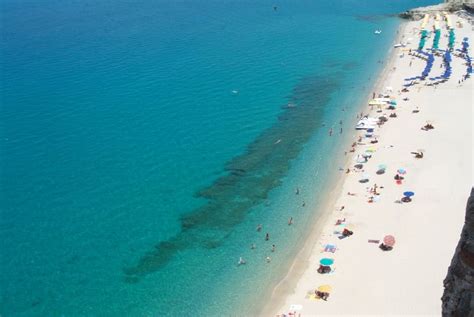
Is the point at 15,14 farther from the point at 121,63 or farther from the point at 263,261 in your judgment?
the point at 263,261

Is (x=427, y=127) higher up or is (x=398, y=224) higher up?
(x=427, y=127)

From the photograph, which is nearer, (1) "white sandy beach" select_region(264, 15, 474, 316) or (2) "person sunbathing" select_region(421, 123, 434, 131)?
(1) "white sandy beach" select_region(264, 15, 474, 316)

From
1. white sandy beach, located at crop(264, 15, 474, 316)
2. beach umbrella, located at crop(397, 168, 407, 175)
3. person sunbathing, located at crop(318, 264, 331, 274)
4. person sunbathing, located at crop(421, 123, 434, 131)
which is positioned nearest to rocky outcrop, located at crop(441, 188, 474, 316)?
white sandy beach, located at crop(264, 15, 474, 316)

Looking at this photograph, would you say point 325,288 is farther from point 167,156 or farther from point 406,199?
point 167,156

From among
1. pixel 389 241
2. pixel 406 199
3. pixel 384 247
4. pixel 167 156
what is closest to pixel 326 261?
pixel 384 247

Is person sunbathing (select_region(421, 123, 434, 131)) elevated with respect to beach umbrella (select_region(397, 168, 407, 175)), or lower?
elevated

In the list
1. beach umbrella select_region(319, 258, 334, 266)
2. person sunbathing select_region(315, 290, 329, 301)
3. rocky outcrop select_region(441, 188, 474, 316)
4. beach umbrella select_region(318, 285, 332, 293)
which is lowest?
person sunbathing select_region(315, 290, 329, 301)

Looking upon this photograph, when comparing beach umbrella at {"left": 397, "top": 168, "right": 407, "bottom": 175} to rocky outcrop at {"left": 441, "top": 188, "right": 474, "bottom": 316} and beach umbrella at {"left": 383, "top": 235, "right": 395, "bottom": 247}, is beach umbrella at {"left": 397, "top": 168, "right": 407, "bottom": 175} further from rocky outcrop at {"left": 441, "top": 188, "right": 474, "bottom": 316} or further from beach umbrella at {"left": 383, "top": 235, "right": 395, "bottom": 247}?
rocky outcrop at {"left": 441, "top": 188, "right": 474, "bottom": 316}
